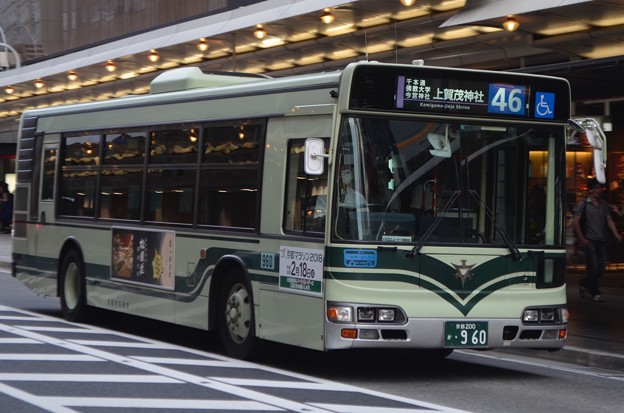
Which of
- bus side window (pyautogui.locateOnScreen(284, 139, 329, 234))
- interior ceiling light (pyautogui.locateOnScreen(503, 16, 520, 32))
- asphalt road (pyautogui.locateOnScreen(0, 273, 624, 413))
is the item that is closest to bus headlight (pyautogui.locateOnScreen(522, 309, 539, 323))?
asphalt road (pyautogui.locateOnScreen(0, 273, 624, 413))

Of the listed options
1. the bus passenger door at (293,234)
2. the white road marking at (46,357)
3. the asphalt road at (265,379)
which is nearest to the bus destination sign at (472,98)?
the bus passenger door at (293,234)

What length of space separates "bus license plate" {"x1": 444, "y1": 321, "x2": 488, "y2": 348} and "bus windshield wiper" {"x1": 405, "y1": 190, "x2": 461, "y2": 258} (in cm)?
67

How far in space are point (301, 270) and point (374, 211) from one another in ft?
2.90

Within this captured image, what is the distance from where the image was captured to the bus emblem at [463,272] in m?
10.9

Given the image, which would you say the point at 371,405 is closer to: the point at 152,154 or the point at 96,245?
the point at 152,154

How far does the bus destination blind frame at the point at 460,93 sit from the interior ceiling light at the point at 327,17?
9.48 meters

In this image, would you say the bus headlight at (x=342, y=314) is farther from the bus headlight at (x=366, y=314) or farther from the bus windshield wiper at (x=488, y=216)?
the bus windshield wiper at (x=488, y=216)

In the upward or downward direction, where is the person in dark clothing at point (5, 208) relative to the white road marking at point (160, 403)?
upward

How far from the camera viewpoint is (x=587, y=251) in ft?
61.6

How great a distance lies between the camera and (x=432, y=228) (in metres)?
10.8

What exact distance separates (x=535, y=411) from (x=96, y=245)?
7171mm

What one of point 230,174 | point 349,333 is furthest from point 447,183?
point 230,174

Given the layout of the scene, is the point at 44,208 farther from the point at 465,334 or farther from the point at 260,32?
the point at 465,334

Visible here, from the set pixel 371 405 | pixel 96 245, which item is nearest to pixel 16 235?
pixel 96 245
